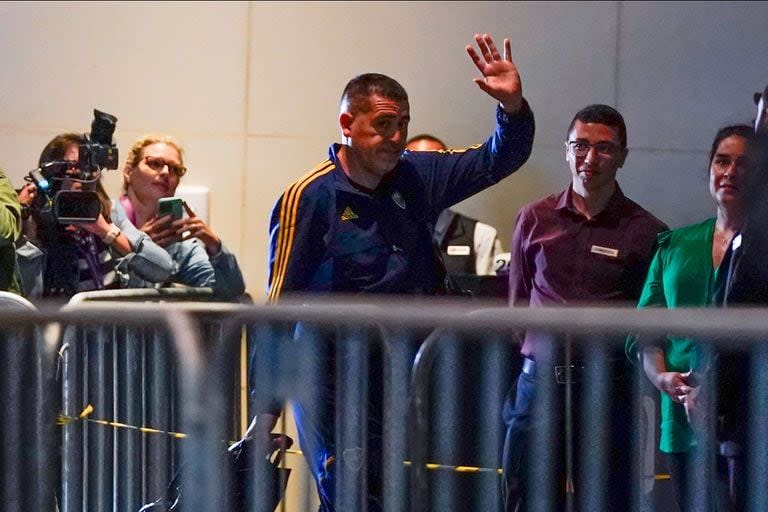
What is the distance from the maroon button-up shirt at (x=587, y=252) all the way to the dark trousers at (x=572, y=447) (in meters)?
1.64

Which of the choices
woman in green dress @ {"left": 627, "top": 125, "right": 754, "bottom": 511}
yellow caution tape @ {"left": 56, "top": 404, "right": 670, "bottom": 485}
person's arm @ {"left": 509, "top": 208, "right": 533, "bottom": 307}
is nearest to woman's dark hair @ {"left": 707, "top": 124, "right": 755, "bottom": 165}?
woman in green dress @ {"left": 627, "top": 125, "right": 754, "bottom": 511}

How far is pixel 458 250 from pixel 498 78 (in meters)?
2.94

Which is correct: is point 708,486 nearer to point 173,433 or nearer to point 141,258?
point 173,433

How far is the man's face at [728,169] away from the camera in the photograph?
496cm

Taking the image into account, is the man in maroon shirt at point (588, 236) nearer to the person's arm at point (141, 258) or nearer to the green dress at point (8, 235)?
the person's arm at point (141, 258)

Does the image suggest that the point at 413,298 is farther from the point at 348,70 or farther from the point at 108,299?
the point at 348,70

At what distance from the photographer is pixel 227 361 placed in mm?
3688

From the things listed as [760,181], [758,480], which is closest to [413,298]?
[760,181]

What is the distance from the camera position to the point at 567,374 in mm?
3592

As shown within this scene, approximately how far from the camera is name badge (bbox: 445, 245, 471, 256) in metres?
8.21

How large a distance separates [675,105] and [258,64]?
2.77m

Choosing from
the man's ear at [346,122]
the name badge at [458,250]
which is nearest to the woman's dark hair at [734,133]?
the man's ear at [346,122]

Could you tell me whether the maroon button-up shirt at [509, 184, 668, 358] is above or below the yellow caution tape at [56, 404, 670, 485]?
above

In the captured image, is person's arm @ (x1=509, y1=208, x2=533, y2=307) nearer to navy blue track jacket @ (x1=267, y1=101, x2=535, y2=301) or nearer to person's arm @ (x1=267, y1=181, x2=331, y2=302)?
navy blue track jacket @ (x1=267, y1=101, x2=535, y2=301)
